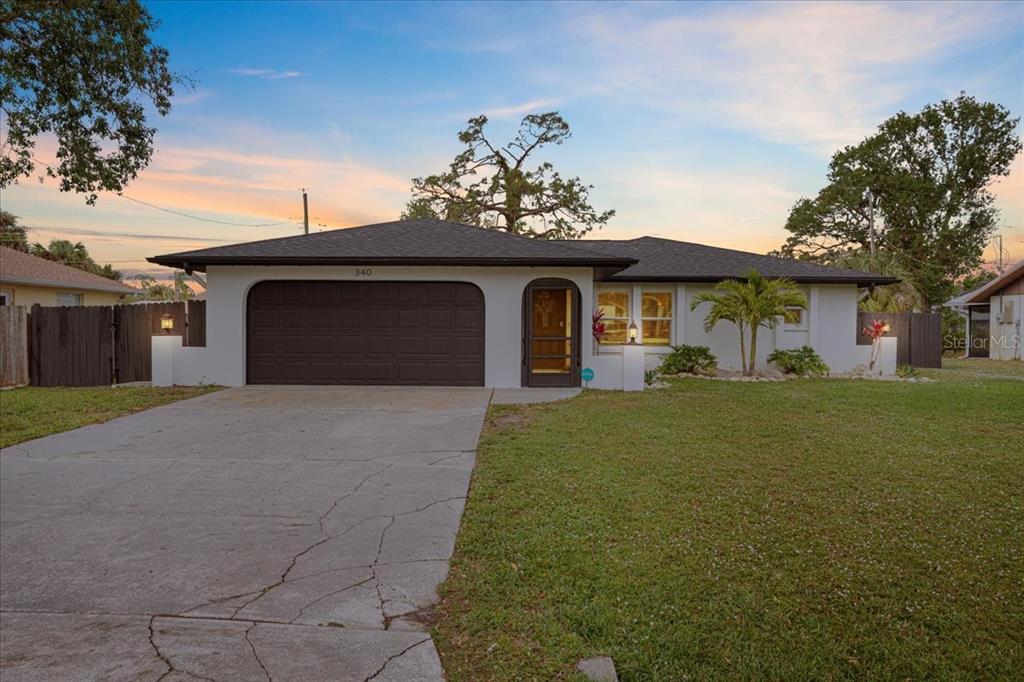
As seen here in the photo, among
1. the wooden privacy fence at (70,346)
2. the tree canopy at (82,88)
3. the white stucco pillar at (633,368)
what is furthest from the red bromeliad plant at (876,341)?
the wooden privacy fence at (70,346)

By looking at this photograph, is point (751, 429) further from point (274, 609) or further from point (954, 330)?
point (954, 330)

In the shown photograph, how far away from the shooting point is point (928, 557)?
3873 millimetres

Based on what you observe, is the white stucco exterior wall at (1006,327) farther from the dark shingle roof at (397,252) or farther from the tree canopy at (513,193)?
the dark shingle roof at (397,252)

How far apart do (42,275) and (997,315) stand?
121ft

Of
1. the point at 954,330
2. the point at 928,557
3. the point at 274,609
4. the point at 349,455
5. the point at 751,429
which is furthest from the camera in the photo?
the point at 954,330

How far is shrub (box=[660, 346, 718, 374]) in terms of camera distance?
1496cm

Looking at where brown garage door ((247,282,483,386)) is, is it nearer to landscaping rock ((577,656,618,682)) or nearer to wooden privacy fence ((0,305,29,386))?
wooden privacy fence ((0,305,29,386))

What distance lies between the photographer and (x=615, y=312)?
16375mm

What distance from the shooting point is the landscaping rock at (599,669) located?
8.49ft

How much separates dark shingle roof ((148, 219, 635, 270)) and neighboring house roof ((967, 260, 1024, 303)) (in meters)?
20.4

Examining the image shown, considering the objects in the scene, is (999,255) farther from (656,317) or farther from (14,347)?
(14,347)

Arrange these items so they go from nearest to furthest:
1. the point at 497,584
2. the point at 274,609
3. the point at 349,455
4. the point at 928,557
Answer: the point at 274,609
the point at 497,584
the point at 928,557
the point at 349,455

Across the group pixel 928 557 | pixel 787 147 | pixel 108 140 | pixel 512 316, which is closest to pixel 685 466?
pixel 928 557

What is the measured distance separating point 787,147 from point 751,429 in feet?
39.2
